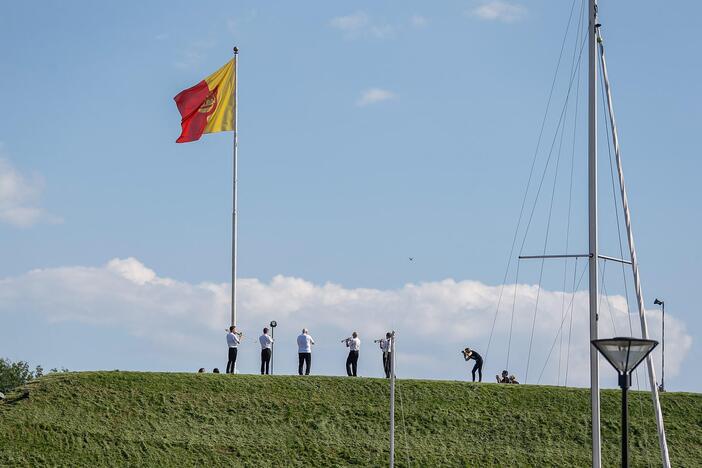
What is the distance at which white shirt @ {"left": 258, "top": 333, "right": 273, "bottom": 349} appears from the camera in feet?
151

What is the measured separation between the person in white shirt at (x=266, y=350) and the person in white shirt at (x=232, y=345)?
926 millimetres

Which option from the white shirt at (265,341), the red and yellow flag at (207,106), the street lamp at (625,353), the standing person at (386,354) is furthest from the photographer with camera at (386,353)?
the street lamp at (625,353)

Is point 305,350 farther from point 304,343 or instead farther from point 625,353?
point 625,353

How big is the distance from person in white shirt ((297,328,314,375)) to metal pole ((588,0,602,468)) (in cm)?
1496

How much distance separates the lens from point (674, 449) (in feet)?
141

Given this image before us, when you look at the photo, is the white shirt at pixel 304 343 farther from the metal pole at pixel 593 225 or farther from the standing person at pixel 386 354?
the metal pole at pixel 593 225

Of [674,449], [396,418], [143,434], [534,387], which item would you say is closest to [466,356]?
[534,387]

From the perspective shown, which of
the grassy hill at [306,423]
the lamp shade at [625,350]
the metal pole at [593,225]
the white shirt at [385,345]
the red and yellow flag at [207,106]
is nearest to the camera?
the lamp shade at [625,350]

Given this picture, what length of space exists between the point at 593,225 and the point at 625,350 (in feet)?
26.5

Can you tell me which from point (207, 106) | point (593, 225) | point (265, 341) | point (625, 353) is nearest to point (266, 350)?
point (265, 341)

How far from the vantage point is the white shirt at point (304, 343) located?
150ft

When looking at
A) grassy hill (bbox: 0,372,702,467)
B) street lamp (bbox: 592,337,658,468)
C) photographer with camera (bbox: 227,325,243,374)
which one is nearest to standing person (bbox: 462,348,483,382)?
grassy hill (bbox: 0,372,702,467)

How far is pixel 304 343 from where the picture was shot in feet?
151

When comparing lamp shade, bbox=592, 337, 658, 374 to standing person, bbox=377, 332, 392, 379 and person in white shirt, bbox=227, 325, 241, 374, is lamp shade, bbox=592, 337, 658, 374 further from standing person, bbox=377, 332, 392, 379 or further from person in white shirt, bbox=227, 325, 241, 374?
person in white shirt, bbox=227, 325, 241, 374
